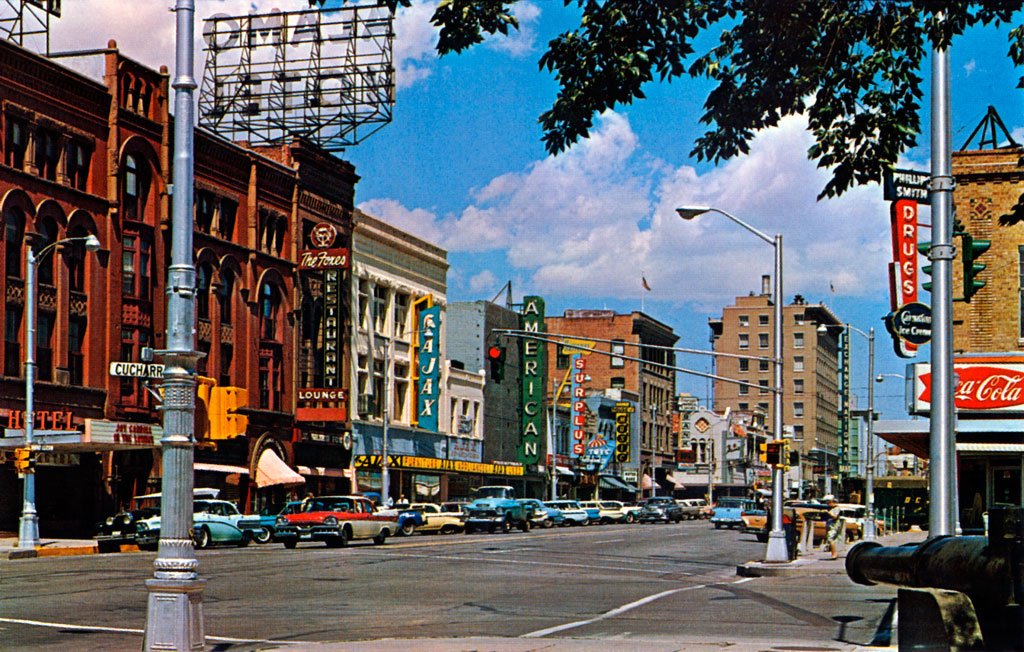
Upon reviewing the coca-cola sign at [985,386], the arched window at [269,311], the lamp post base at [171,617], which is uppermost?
the arched window at [269,311]

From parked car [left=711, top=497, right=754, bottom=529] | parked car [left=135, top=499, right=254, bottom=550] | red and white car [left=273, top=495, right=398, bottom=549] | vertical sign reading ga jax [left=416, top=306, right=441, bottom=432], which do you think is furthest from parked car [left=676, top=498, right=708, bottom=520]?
parked car [left=135, top=499, right=254, bottom=550]

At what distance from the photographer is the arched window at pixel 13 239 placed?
46188mm

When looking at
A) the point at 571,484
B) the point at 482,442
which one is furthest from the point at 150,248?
the point at 571,484

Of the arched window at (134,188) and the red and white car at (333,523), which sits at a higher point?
the arched window at (134,188)

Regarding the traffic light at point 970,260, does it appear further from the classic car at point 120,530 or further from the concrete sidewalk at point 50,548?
A: the classic car at point 120,530

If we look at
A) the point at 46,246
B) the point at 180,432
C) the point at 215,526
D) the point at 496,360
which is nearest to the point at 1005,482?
the point at 496,360

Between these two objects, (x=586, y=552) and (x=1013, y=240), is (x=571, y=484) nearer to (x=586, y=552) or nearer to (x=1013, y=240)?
(x=586, y=552)

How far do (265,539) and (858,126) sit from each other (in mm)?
36396

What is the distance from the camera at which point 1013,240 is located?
35.0 metres

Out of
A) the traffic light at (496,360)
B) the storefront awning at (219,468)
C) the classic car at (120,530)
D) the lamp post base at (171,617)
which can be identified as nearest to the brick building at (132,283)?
the storefront awning at (219,468)

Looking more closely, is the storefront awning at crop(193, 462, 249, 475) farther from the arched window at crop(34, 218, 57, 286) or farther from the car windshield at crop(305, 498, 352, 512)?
the car windshield at crop(305, 498, 352, 512)

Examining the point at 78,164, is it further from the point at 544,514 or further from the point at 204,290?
the point at 544,514

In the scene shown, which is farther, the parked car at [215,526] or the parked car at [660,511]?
the parked car at [660,511]

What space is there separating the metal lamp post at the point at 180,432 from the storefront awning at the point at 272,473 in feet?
153
